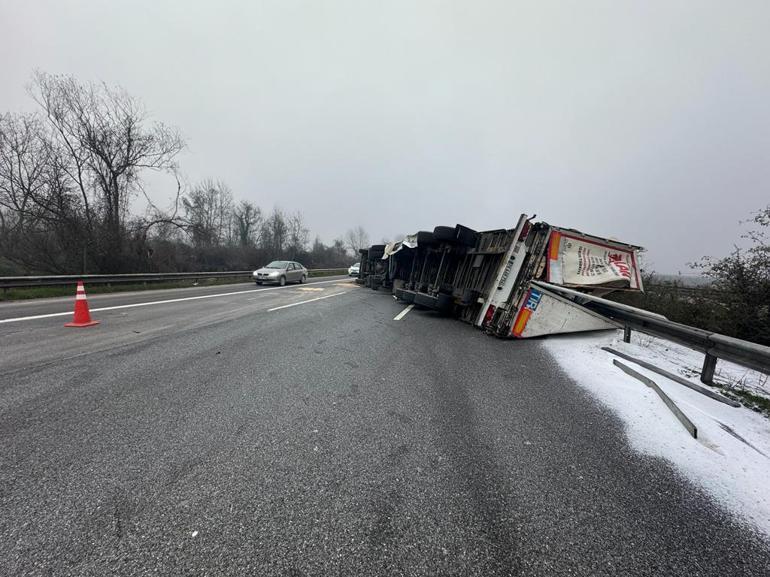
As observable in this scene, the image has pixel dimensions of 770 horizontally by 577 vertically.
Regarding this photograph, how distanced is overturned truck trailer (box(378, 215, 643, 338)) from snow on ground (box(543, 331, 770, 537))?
1.15m

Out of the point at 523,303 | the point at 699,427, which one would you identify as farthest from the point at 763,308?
the point at 699,427

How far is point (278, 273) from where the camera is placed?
701 inches

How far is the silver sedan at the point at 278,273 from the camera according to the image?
17.6 m

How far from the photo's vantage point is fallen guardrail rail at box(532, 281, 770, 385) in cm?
334

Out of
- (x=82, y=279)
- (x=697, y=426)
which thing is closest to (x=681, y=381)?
(x=697, y=426)

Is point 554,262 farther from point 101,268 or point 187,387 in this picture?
point 101,268

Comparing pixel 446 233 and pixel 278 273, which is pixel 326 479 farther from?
pixel 278 273

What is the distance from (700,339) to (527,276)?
2744 millimetres

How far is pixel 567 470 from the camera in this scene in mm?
2199

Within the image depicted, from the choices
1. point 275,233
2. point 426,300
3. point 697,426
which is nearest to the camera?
point 697,426

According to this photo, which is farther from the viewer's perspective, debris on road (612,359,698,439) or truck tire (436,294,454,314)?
truck tire (436,294,454,314)

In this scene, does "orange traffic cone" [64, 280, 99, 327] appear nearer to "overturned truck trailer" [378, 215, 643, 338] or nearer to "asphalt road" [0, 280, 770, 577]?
"asphalt road" [0, 280, 770, 577]

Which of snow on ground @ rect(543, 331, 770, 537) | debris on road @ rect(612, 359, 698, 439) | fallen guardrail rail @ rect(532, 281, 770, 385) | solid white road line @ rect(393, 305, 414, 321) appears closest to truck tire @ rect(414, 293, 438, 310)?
solid white road line @ rect(393, 305, 414, 321)

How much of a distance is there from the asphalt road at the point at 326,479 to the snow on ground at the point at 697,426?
212mm
